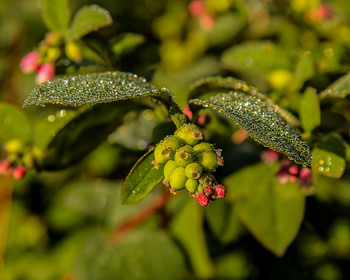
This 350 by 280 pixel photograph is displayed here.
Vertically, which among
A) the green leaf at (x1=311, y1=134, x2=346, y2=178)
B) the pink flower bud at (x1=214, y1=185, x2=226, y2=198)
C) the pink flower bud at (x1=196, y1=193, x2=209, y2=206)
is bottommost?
the green leaf at (x1=311, y1=134, x2=346, y2=178)

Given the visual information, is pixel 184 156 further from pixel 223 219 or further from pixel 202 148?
pixel 223 219

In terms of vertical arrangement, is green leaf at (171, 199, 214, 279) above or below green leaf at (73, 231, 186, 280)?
below

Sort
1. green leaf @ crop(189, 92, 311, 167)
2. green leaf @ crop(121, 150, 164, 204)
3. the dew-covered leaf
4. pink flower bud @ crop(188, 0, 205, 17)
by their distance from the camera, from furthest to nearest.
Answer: pink flower bud @ crop(188, 0, 205, 17) < the dew-covered leaf < green leaf @ crop(121, 150, 164, 204) < green leaf @ crop(189, 92, 311, 167)

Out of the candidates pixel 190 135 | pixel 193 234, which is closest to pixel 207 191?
pixel 190 135

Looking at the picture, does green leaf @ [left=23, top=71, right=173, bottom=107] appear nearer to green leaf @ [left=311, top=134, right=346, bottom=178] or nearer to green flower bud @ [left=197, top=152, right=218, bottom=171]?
green flower bud @ [left=197, top=152, right=218, bottom=171]

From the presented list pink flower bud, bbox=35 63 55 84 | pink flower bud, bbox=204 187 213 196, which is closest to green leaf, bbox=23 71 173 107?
pink flower bud, bbox=204 187 213 196

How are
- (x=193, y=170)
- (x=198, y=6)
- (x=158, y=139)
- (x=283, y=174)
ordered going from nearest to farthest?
1. (x=193, y=170)
2. (x=158, y=139)
3. (x=283, y=174)
4. (x=198, y=6)

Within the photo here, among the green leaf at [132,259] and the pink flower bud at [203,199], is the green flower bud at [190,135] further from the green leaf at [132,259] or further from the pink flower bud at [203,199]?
the green leaf at [132,259]

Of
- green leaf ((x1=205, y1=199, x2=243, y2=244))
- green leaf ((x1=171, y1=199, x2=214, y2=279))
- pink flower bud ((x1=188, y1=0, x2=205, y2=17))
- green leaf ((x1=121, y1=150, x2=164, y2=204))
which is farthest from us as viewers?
pink flower bud ((x1=188, y1=0, x2=205, y2=17))
